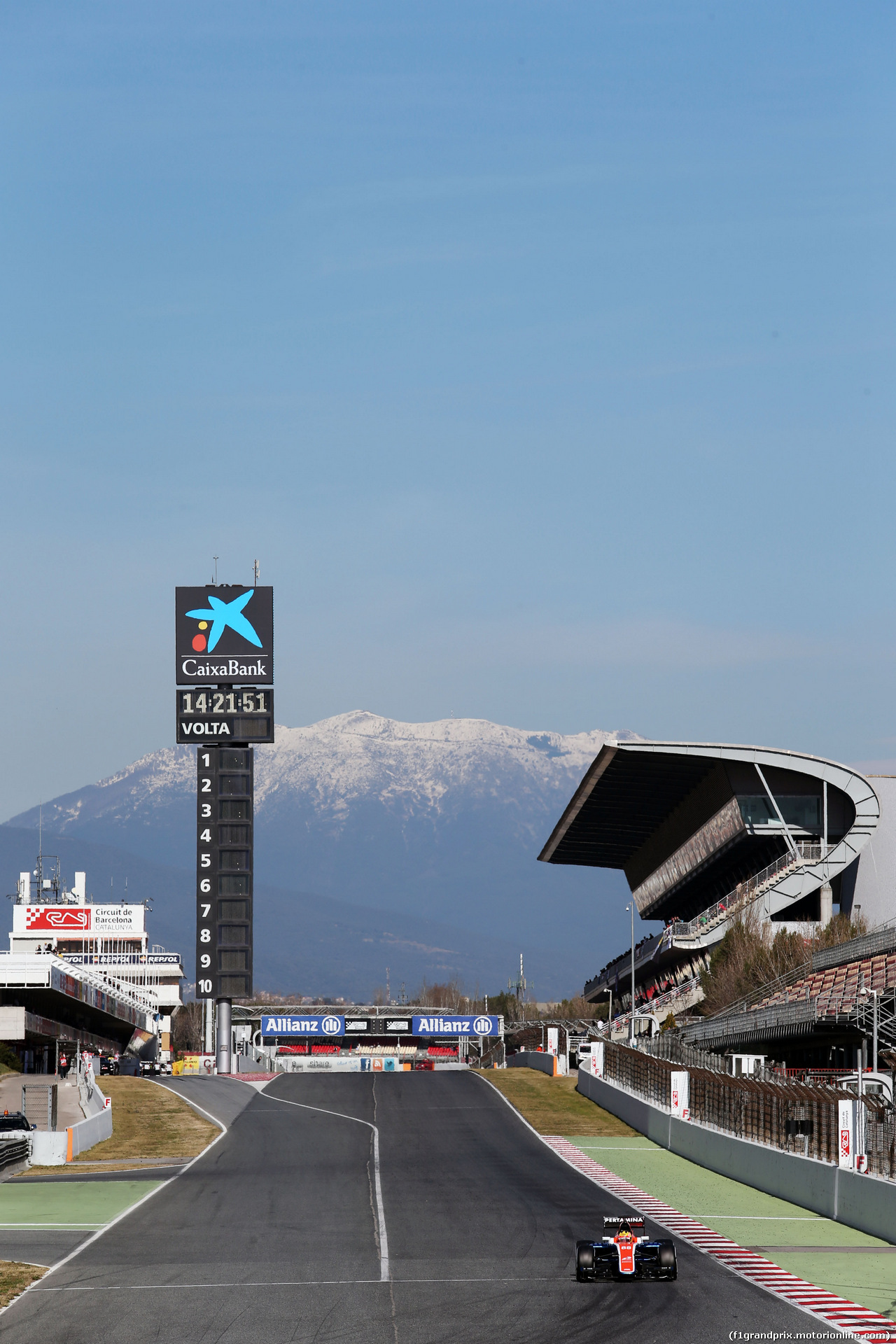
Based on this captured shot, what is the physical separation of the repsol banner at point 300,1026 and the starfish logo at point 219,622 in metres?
51.8

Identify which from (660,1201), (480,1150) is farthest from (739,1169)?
(480,1150)

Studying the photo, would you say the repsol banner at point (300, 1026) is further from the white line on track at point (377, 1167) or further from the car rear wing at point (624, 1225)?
the car rear wing at point (624, 1225)

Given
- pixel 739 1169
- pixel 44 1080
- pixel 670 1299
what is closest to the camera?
pixel 670 1299

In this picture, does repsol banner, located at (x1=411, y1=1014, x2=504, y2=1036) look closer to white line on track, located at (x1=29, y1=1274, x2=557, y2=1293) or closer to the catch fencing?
the catch fencing

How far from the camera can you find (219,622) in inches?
4124

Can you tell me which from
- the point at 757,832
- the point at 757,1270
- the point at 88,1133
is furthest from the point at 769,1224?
the point at 757,832

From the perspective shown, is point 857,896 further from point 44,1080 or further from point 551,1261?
point 551,1261

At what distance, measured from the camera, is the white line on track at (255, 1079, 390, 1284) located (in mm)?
25797

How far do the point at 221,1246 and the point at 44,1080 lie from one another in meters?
59.2

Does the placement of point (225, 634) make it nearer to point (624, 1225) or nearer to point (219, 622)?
point (219, 622)

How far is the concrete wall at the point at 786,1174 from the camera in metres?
27.8

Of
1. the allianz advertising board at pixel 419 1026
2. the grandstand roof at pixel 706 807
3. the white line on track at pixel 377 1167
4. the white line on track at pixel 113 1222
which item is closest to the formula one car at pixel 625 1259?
the white line on track at pixel 377 1167

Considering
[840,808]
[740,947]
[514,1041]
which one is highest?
[840,808]

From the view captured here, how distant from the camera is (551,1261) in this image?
2544cm
